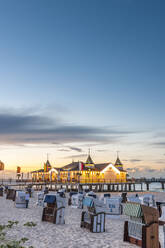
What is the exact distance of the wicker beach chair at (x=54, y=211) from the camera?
12242 millimetres

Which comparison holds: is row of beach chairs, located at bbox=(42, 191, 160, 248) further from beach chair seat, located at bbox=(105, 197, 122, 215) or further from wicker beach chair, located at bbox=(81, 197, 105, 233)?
beach chair seat, located at bbox=(105, 197, 122, 215)

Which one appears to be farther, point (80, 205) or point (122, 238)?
point (80, 205)

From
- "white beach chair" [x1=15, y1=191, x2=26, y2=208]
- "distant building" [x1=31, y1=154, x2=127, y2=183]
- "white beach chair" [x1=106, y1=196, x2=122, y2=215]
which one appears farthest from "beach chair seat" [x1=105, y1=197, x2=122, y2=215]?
"distant building" [x1=31, y1=154, x2=127, y2=183]

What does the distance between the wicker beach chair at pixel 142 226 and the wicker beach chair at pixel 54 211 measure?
419 cm

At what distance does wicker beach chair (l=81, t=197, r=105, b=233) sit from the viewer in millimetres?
10461

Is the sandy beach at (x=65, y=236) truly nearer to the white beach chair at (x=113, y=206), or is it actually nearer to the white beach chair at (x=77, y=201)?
the white beach chair at (x=113, y=206)

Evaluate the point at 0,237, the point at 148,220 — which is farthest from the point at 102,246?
the point at 0,237

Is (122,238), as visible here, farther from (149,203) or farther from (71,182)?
(71,182)

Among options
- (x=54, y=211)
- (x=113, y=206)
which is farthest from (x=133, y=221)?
(x=113, y=206)

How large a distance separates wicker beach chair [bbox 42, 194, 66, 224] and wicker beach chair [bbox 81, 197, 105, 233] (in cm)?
143

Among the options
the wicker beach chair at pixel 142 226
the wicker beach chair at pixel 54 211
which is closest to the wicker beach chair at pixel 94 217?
the wicker beach chair at pixel 54 211

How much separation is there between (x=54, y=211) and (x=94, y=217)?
9.34 ft

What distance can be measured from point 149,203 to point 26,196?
929 centimetres

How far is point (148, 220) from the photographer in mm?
8094
